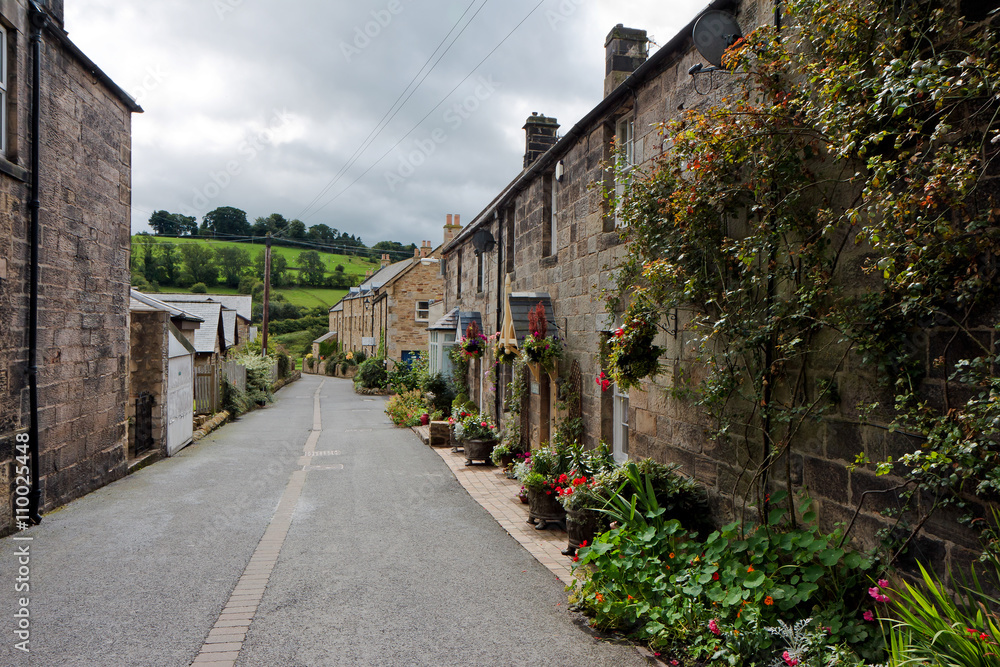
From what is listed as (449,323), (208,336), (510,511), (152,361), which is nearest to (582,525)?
(510,511)

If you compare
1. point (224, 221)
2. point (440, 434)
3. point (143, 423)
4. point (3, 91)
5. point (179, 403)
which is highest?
point (224, 221)

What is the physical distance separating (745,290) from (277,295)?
267 feet

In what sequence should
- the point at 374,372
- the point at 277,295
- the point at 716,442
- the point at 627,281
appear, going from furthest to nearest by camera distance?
the point at 277,295, the point at 374,372, the point at 627,281, the point at 716,442

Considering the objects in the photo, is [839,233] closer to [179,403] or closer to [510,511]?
[510,511]

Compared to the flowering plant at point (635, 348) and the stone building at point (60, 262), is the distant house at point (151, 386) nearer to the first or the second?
the stone building at point (60, 262)

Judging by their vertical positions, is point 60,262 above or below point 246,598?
above

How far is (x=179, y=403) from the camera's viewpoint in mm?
14016

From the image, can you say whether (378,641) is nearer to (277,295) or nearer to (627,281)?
(627,281)

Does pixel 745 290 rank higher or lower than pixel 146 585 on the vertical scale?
higher

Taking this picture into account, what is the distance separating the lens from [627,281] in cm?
639

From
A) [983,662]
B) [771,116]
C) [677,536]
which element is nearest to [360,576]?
[677,536]

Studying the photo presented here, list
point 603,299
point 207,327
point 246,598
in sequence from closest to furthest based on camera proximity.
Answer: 1. point 246,598
2. point 603,299
3. point 207,327

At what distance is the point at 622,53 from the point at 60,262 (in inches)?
327

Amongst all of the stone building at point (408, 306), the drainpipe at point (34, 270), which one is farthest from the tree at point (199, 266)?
the drainpipe at point (34, 270)
